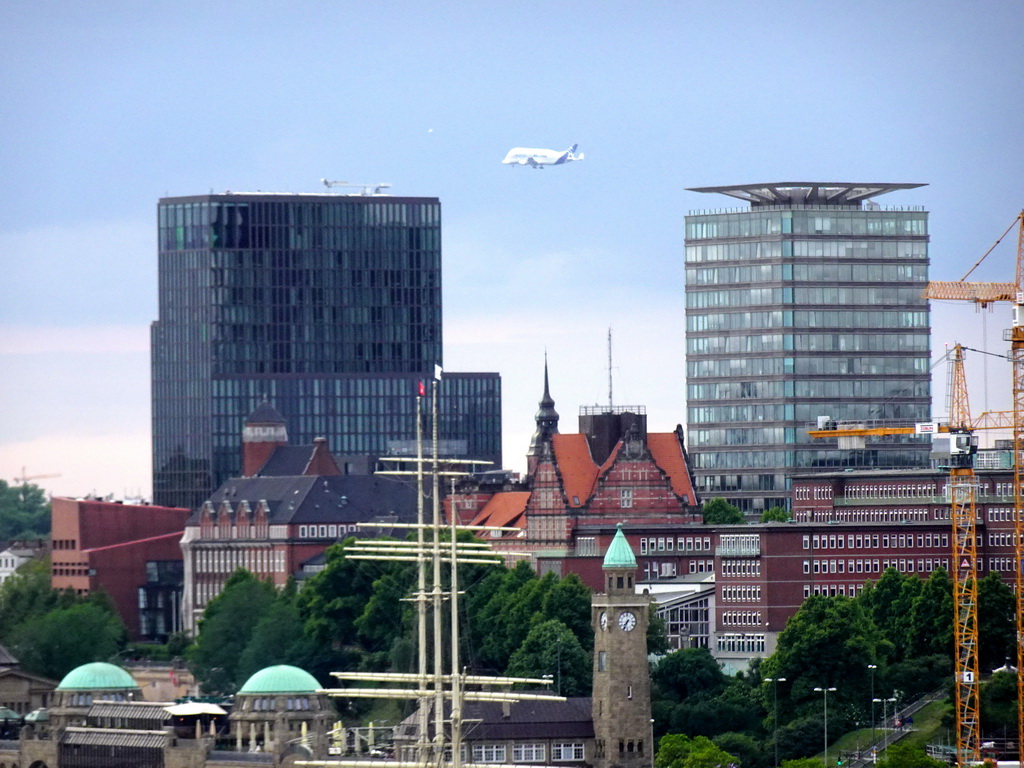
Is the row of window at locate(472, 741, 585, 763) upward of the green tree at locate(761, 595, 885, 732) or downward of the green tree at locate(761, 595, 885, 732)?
downward

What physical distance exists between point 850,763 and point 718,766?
281 inches

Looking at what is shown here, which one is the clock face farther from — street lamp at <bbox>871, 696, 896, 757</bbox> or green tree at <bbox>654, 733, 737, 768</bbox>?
street lamp at <bbox>871, 696, 896, 757</bbox>

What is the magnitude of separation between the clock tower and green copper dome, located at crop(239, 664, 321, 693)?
17.2 m

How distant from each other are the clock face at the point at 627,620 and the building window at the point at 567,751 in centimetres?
715

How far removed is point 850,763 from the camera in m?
171

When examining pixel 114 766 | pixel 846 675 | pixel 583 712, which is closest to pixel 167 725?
pixel 114 766

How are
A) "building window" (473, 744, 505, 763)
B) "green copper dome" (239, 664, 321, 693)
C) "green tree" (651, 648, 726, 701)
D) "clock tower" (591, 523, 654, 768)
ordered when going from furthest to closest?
"green tree" (651, 648, 726, 701)
"green copper dome" (239, 664, 321, 693)
"clock tower" (591, 523, 654, 768)
"building window" (473, 744, 505, 763)

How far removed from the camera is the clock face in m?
190

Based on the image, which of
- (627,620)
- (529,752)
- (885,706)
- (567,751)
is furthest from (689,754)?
(627,620)

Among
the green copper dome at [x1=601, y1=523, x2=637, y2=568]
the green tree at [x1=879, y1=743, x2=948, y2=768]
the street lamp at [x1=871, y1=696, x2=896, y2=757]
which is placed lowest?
the green tree at [x1=879, y1=743, x2=948, y2=768]

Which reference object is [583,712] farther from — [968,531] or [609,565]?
[968,531]

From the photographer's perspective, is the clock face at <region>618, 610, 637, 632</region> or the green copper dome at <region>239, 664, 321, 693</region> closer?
the clock face at <region>618, 610, 637, 632</region>

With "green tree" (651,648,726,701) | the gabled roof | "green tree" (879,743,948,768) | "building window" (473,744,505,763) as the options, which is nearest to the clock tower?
the gabled roof

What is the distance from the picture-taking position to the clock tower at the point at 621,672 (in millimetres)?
185250
